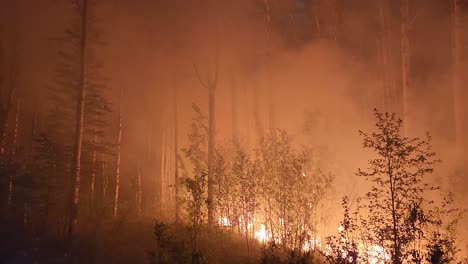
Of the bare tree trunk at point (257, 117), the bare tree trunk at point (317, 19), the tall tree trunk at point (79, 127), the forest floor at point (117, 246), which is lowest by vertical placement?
the forest floor at point (117, 246)

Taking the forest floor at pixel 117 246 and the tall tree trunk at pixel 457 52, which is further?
the tall tree trunk at pixel 457 52

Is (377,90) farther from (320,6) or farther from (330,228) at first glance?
(330,228)

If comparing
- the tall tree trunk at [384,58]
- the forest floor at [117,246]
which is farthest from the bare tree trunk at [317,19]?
the forest floor at [117,246]

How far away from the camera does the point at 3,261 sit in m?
15.7

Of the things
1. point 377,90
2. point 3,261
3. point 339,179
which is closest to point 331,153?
point 339,179

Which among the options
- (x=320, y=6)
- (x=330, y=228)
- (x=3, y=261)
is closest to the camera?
(x=3, y=261)

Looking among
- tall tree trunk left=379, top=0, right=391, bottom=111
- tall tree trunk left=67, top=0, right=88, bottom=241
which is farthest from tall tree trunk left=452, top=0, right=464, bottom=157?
tall tree trunk left=67, top=0, right=88, bottom=241

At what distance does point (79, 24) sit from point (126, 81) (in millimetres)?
13383

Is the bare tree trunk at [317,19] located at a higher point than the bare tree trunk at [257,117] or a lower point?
higher

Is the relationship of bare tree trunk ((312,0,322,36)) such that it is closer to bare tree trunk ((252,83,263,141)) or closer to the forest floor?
bare tree trunk ((252,83,263,141))

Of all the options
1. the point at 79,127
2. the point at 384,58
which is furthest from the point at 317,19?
the point at 79,127

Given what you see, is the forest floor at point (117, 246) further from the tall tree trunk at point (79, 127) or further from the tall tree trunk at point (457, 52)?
the tall tree trunk at point (457, 52)

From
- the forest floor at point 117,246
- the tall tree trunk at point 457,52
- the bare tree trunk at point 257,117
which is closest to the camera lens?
the forest floor at point 117,246

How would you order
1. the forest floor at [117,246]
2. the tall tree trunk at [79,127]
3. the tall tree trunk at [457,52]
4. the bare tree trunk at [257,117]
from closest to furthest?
the forest floor at [117,246]
the tall tree trunk at [79,127]
the tall tree trunk at [457,52]
the bare tree trunk at [257,117]
